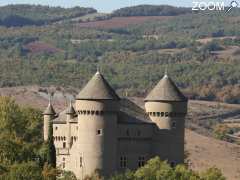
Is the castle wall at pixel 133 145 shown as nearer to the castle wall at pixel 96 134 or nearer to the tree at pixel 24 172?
the castle wall at pixel 96 134

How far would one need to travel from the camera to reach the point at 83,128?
115438 millimetres

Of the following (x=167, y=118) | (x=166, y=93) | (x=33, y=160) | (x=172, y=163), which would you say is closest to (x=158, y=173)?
(x=172, y=163)

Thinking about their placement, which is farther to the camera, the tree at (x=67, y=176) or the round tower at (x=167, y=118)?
the round tower at (x=167, y=118)

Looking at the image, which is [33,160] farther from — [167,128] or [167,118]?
[167,118]

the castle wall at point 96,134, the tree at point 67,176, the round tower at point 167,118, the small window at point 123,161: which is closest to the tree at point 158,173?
the small window at point 123,161

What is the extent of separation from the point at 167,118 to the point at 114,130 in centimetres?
521

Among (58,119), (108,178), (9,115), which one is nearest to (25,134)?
(9,115)

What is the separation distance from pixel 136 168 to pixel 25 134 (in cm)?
1916

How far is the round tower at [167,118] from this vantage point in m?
119

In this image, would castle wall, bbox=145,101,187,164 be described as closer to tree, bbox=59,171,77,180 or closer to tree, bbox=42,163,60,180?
tree, bbox=59,171,77,180

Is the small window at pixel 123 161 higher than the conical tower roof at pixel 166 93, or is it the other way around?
the conical tower roof at pixel 166 93

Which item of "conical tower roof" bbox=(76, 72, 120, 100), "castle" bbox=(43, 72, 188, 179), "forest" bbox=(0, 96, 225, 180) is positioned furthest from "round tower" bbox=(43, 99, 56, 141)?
"conical tower roof" bbox=(76, 72, 120, 100)

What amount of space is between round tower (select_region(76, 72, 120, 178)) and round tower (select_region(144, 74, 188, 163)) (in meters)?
4.43

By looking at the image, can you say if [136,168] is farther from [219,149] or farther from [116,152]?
[219,149]
